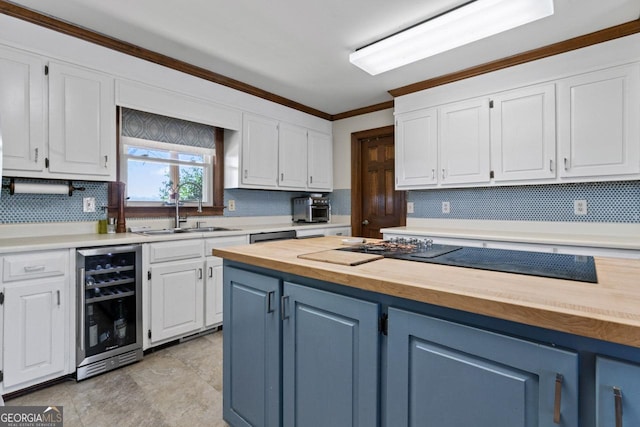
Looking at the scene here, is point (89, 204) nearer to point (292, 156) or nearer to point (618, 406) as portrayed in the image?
point (292, 156)

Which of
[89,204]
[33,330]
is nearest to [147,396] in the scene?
[33,330]

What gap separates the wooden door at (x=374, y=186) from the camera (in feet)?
13.7

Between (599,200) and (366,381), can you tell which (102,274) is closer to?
(366,381)

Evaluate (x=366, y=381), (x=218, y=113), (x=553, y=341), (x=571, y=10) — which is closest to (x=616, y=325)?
(x=553, y=341)

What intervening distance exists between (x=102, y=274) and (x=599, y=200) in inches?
158

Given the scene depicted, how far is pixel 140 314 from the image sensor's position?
2412 millimetres

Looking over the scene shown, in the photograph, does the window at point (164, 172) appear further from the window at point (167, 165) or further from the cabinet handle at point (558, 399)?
the cabinet handle at point (558, 399)

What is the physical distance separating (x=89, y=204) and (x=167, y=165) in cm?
81

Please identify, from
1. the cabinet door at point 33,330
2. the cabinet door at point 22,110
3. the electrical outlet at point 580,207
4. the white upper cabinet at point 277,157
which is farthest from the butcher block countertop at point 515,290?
the white upper cabinet at point 277,157

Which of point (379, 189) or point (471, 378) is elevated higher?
point (379, 189)

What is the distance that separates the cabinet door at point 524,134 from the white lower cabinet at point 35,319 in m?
3.58

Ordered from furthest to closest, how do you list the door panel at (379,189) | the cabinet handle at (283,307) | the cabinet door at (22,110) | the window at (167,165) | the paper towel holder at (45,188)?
the door panel at (379,189) < the window at (167,165) < the paper towel holder at (45,188) < the cabinet door at (22,110) < the cabinet handle at (283,307)

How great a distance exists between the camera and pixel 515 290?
2.77ft

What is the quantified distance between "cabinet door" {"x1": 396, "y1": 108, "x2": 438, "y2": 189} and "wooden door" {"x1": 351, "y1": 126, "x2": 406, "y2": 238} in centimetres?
49
